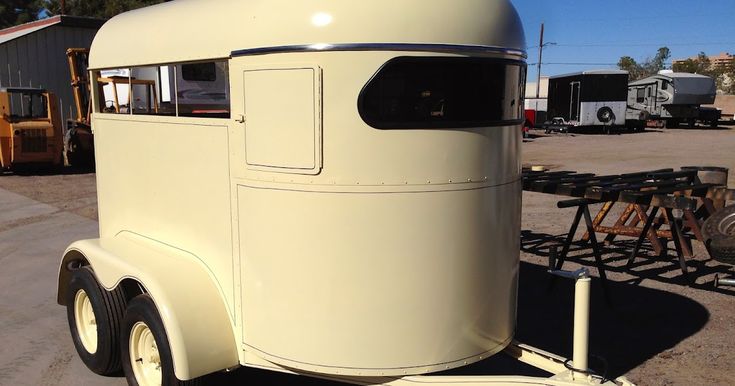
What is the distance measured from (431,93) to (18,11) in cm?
4501

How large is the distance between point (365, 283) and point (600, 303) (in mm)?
3705

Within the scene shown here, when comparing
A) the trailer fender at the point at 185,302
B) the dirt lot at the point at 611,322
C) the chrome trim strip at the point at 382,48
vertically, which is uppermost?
the chrome trim strip at the point at 382,48

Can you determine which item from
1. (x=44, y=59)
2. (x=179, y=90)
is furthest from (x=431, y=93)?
(x=44, y=59)

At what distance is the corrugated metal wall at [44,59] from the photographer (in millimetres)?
20641

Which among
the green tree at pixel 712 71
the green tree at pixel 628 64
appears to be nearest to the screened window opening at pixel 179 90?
the green tree at pixel 712 71

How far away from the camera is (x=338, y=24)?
9.79 feet

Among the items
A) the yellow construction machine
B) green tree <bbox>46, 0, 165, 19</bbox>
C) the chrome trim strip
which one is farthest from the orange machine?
green tree <bbox>46, 0, 165, 19</bbox>

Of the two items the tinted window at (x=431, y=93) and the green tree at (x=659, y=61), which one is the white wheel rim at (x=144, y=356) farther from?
the green tree at (x=659, y=61)

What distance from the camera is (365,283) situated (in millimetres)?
3129

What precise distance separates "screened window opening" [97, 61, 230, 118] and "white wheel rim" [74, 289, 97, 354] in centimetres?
146

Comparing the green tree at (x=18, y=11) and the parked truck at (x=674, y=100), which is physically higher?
the green tree at (x=18, y=11)

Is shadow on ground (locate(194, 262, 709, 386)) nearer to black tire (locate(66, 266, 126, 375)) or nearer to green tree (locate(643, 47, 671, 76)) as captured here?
black tire (locate(66, 266, 126, 375))

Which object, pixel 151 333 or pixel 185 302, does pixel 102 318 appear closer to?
pixel 151 333

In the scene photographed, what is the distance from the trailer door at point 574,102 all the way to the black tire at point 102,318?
3003 centimetres
